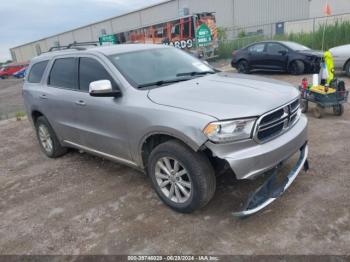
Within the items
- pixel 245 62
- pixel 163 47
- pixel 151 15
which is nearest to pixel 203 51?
pixel 245 62

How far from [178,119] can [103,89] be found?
992 mm

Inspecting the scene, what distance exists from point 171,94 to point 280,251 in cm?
184

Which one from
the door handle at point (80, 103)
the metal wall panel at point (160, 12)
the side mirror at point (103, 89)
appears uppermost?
the metal wall panel at point (160, 12)

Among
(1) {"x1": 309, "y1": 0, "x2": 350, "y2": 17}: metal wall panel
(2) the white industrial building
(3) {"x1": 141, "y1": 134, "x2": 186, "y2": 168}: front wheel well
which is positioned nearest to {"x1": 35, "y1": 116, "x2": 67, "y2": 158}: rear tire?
(3) {"x1": 141, "y1": 134, "x2": 186, "y2": 168}: front wheel well

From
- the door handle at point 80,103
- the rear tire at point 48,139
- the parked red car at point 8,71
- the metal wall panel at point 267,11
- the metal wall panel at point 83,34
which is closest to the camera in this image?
the door handle at point 80,103

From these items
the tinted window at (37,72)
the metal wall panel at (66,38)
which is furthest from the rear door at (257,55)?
the metal wall panel at (66,38)

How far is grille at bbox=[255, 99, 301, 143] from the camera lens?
302cm

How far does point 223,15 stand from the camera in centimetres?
3562

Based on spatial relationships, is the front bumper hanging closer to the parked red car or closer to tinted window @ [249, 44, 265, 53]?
tinted window @ [249, 44, 265, 53]

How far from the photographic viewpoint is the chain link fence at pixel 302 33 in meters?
16.9

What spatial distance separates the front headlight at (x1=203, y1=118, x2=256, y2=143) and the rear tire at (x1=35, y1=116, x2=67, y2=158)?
3341mm

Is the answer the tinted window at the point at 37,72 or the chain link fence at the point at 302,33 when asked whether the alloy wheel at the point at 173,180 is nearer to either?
the tinted window at the point at 37,72

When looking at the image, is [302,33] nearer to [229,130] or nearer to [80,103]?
[80,103]

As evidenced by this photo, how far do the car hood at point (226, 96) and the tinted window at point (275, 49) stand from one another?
9.55 m
